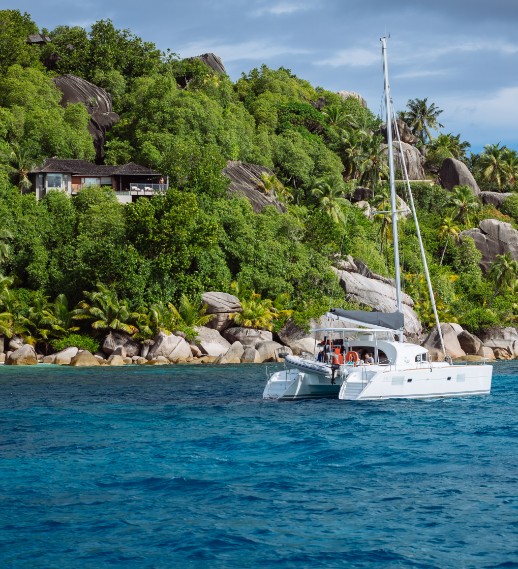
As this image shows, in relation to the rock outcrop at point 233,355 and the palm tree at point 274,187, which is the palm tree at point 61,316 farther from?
the palm tree at point 274,187

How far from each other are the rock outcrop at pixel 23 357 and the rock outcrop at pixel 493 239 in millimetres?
48358

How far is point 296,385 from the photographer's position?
3812cm

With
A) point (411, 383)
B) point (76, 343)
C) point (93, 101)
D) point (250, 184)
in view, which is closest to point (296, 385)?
point (411, 383)

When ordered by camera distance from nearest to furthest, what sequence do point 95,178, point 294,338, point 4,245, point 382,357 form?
point 382,357 < point 4,245 < point 294,338 < point 95,178

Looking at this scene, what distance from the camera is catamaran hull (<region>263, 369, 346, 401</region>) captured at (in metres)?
38.0

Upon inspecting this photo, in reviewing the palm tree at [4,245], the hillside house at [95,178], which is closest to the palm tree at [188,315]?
the palm tree at [4,245]

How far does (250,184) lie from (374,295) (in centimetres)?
1781

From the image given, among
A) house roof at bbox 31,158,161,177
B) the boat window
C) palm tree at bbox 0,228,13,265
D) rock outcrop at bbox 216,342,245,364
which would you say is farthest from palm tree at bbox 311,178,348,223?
the boat window

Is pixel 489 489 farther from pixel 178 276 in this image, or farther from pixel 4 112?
pixel 4 112

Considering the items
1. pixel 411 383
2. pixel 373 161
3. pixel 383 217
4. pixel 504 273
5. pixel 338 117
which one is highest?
pixel 338 117

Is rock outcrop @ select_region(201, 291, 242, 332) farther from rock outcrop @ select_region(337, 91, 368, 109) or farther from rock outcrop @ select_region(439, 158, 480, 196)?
rock outcrop @ select_region(337, 91, 368, 109)

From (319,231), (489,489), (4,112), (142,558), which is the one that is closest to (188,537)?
(142,558)

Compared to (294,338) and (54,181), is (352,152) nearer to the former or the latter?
(54,181)

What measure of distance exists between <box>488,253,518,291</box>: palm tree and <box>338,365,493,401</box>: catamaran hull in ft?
136
